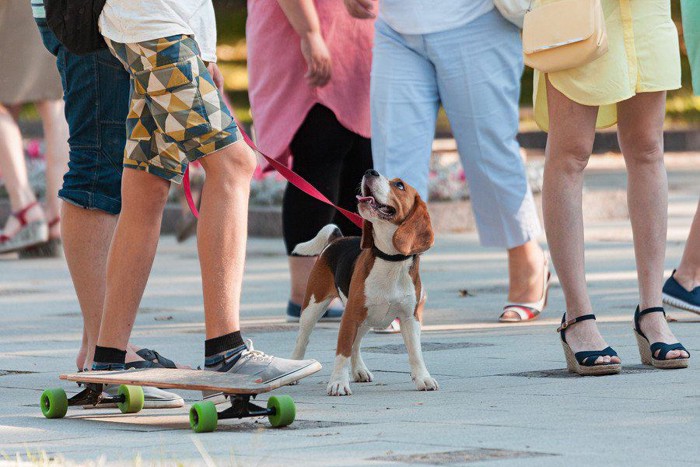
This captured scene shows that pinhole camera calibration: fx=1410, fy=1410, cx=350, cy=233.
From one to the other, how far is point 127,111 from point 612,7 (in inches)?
68.2

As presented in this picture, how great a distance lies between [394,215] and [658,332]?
3.41ft

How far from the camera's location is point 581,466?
3199 millimetres

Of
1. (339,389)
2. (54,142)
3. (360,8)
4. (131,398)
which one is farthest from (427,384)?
(54,142)

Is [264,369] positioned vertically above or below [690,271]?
above

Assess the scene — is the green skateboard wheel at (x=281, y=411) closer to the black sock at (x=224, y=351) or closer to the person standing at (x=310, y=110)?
the black sock at (x=224, y=351)

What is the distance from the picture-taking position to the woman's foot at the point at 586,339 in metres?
4.79

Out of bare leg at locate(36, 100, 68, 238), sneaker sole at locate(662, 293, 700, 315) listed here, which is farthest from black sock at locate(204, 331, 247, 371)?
bare leg at locate(36, 100, 68, 238)

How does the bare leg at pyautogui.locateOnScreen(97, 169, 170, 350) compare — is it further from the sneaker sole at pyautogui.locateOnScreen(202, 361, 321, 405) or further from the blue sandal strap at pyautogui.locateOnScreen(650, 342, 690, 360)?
the blue sandal strap at pyautogui.locateOnScreen(650, 342, 690, 360)

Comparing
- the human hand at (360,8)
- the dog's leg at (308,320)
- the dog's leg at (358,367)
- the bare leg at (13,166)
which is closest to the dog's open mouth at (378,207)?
the dog's leg at (358,367)

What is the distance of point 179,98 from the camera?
4.14 meters

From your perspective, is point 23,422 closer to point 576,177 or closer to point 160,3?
point 160,3

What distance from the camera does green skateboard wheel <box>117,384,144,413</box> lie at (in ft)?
13.6

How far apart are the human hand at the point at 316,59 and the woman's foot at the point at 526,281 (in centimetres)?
121

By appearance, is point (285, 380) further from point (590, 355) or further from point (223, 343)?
point (590, 355)
